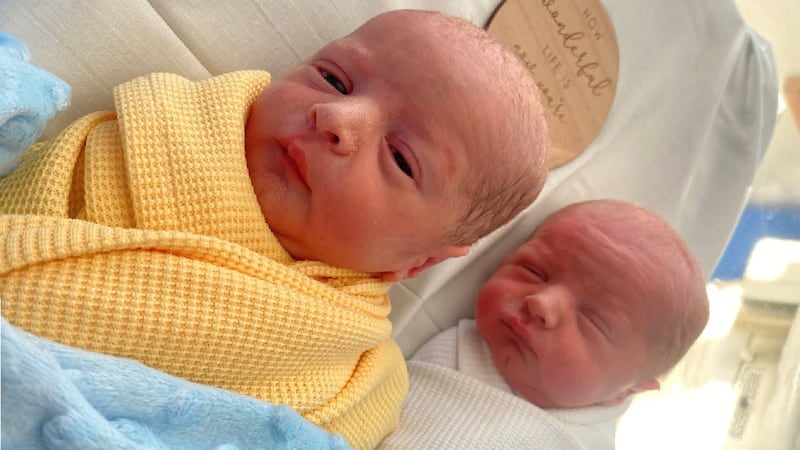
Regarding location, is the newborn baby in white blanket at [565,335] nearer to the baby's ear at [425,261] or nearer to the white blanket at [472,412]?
the white blanket at [472,412]

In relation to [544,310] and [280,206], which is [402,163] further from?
[544,310]

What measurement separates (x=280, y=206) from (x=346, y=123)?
0.11 m

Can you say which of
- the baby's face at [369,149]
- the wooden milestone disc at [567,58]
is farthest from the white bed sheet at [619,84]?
the baby's face at [369,149]

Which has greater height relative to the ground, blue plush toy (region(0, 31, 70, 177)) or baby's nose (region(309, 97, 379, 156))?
blue plush toy (region(0, 31, 70, 177))

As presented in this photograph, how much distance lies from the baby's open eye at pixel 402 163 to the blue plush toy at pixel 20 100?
0.32m

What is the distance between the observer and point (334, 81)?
2.80 feet

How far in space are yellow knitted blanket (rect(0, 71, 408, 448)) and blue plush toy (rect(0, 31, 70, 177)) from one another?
3 centimetres

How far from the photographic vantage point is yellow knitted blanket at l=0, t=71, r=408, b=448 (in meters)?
0.63

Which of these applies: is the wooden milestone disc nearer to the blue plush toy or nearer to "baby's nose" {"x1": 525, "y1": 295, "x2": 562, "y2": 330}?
"baby's nose" {"x1": 525, "y1": 295, "x2": 562, "y2": 330}

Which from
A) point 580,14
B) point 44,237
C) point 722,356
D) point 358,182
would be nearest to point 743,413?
point 722,356

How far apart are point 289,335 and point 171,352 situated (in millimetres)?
116

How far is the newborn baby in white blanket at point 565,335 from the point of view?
1106mm

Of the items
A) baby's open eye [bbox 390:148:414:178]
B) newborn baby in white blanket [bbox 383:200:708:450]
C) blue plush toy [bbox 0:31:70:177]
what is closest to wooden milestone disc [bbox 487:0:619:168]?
newborn baby in white blanket [bbox 383:200:708:450]

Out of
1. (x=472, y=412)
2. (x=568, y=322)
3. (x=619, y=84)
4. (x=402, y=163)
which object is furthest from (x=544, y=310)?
(x=619, y=84)
